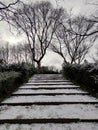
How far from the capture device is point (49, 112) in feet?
12.2

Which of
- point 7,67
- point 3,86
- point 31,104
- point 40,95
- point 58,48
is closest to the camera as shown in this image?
point 31,104

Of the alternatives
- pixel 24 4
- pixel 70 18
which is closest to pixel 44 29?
pixel 70 18

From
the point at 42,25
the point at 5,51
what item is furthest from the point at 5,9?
the point at 5,51

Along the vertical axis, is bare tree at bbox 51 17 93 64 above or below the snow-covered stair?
above

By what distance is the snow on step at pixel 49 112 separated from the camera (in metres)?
3.44

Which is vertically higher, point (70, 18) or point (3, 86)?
point (70, 18)

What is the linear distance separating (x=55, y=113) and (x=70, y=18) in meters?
15.7

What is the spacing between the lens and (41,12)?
19453mm

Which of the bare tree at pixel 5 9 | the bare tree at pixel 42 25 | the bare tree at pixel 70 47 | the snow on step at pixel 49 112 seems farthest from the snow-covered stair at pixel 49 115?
the bare tree at pixel 70 47

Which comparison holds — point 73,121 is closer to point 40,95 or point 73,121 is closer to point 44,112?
point 44,112

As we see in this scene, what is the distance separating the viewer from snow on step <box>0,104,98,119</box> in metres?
3.44

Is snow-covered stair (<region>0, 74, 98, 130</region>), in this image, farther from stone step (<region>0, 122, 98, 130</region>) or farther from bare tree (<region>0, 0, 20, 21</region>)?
bare tree (<region>0, 0, 20, 21</region>)

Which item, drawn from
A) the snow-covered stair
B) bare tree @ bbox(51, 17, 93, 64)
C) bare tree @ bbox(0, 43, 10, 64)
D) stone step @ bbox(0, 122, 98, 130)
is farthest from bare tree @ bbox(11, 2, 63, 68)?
stone step @ bbox(0, 122, 98, 130)

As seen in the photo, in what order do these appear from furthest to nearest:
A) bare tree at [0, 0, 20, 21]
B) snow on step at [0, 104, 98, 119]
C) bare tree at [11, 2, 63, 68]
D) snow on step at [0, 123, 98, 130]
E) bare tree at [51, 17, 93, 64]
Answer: bare tree at [51, 17, 93, 64] < bare tree at [11, 2, 63, 68] < bare tree at [0, 0, 20, 21] < snow on step at [0, 104, 98, 119] < snow on step at [0, 123, 98, 130]
